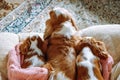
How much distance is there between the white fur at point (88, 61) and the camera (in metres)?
1.36

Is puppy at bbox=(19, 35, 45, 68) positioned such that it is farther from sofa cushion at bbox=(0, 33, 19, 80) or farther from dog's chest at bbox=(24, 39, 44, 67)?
sofa cushion at bbox=(0, 33, 19, 80)

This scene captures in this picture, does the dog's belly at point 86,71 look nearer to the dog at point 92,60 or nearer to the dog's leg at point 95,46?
the dog at point 92,60

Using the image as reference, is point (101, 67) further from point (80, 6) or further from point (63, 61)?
point (80, 6)

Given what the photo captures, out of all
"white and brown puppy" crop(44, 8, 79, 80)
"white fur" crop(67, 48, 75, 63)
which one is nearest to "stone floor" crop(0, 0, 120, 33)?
"white and brown puppy" crop(44, 8, 79, 80)

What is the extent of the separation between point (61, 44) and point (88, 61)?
0.19 meters

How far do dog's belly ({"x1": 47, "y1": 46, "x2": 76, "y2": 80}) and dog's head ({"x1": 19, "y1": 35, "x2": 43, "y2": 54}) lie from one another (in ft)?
0.25

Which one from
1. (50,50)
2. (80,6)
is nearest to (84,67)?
(50,50)

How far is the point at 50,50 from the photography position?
1493 mm

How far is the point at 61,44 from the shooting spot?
4.81 ft

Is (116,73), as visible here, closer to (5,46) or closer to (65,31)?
(65,31)

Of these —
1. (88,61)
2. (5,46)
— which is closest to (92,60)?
(88,61)

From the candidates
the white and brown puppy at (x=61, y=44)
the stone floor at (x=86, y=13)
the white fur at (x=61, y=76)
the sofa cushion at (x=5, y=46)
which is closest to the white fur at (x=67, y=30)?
the white and brown puppy at (x=61, y=44)

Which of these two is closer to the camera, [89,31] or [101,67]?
[101,67]

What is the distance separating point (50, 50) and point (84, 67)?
0.24 m
